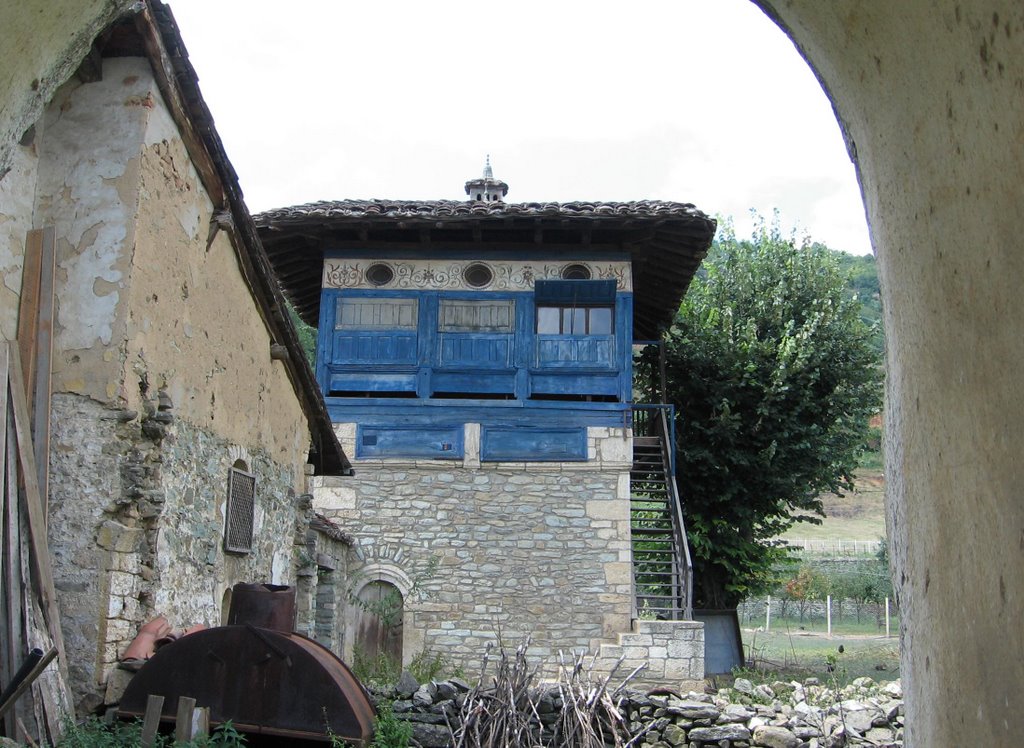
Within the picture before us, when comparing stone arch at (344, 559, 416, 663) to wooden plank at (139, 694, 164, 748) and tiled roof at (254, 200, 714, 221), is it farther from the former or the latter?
wooden plank at (139, 694, 164, 748)

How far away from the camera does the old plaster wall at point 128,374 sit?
19.0ft

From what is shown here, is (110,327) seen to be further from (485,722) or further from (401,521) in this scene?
(401,521)

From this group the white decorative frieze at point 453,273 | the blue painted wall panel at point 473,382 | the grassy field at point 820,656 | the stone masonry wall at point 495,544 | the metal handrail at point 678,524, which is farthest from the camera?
the grassy field at point 820,656

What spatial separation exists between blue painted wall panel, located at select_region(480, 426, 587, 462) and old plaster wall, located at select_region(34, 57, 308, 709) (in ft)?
23.6

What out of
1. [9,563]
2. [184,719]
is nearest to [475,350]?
[184,719]

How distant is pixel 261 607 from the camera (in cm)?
662

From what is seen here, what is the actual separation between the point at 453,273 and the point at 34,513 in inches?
400

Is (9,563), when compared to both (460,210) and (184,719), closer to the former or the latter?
(184,719)

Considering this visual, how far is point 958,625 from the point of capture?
1973 mm

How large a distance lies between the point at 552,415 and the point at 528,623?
3.01m

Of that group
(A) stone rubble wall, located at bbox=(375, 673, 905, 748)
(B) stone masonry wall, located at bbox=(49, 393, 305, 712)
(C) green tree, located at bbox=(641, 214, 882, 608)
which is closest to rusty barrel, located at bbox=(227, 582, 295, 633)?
(B) stone masonry wall, located at bbox=(49, 393, 305, 712)

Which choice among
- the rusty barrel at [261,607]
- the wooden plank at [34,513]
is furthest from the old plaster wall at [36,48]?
the rusty barrel at [261,607]

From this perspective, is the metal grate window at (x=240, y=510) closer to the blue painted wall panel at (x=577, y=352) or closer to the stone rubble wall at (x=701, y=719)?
the stone rubble wall at (x=701, y=719)

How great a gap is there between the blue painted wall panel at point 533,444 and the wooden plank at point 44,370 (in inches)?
357
